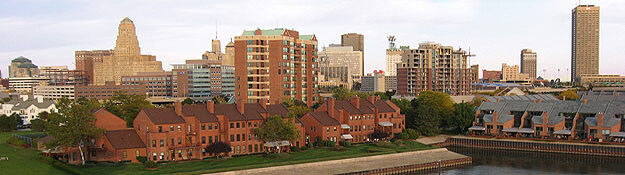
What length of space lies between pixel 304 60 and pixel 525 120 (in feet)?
199

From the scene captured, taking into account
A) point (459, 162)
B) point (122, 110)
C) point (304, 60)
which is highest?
point (304, 60)

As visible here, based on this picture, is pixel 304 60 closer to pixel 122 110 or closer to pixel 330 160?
pixel 122 110

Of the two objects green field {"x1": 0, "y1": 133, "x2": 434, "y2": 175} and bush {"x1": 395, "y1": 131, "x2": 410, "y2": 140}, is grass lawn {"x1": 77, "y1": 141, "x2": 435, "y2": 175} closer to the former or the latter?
green field {"x1": 0, "y1": 133, "x2": 434, "y2": 175}

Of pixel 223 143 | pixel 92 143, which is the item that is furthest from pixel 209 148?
pixel 92 143

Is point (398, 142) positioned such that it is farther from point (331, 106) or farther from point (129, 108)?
point (129, 108)

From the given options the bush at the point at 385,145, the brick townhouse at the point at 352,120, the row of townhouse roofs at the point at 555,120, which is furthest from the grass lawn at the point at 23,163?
the row of townhouse roofs at the point at 555,120

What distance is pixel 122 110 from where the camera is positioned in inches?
4471

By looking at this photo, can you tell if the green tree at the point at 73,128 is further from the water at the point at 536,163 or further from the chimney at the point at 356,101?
the water at the point at 536,163

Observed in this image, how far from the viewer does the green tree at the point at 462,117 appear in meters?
118

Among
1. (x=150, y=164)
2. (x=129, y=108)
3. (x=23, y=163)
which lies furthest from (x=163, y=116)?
(x=129, y=108)

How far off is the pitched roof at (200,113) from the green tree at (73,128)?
41.6ft

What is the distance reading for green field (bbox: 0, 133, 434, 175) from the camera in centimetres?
7175

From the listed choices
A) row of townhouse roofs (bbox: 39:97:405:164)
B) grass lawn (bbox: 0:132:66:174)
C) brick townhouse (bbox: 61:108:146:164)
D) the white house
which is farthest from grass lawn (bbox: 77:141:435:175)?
the white house

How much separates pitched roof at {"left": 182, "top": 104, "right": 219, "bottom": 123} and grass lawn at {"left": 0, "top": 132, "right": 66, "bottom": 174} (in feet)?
65.2
